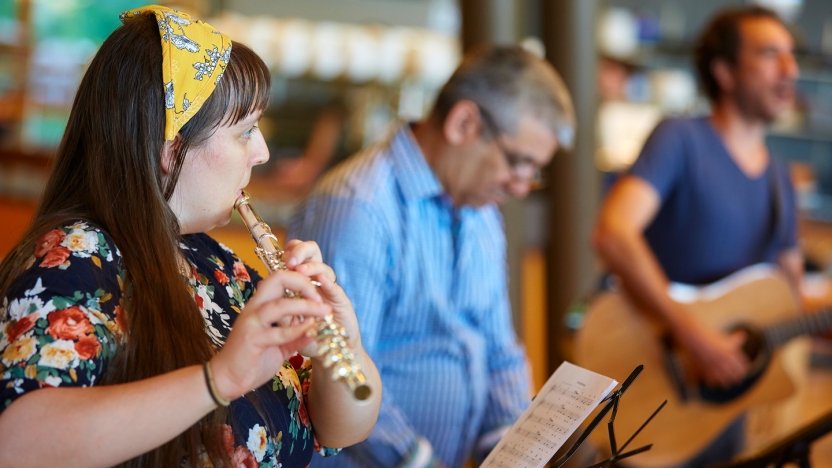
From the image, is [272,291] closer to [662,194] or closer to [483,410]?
[483,410]

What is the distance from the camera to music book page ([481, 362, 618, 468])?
1196 millimetres

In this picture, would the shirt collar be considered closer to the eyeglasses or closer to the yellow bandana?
the eyeglasses

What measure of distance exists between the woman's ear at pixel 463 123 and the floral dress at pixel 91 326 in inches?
32.3

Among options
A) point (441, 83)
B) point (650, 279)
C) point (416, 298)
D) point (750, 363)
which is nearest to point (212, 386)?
point (416, 298)

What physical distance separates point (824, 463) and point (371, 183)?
3.21 m

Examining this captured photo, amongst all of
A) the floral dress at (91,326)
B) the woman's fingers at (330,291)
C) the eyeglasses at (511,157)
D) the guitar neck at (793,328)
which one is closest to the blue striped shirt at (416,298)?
the eyeglasses at (511,157)

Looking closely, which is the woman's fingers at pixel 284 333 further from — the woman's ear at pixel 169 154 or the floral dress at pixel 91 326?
the woman's ear at pixel 169 154

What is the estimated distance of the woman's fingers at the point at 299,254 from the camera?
3.73 ft

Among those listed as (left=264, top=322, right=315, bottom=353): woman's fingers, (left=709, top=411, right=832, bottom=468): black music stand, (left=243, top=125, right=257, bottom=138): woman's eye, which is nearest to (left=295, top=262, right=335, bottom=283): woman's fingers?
(left=264, top=322, right=315, bottom=353): woman's fingers

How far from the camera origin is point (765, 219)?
9.31 ft

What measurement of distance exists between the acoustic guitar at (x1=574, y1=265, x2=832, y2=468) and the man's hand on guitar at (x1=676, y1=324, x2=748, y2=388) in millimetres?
40

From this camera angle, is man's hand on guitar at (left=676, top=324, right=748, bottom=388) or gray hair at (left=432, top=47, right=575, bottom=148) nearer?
gray hair at (left=432, top=47, right=575, bottom=148)

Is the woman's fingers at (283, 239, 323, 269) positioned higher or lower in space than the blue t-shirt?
higher

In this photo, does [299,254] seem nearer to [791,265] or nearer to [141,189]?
[141,189]
